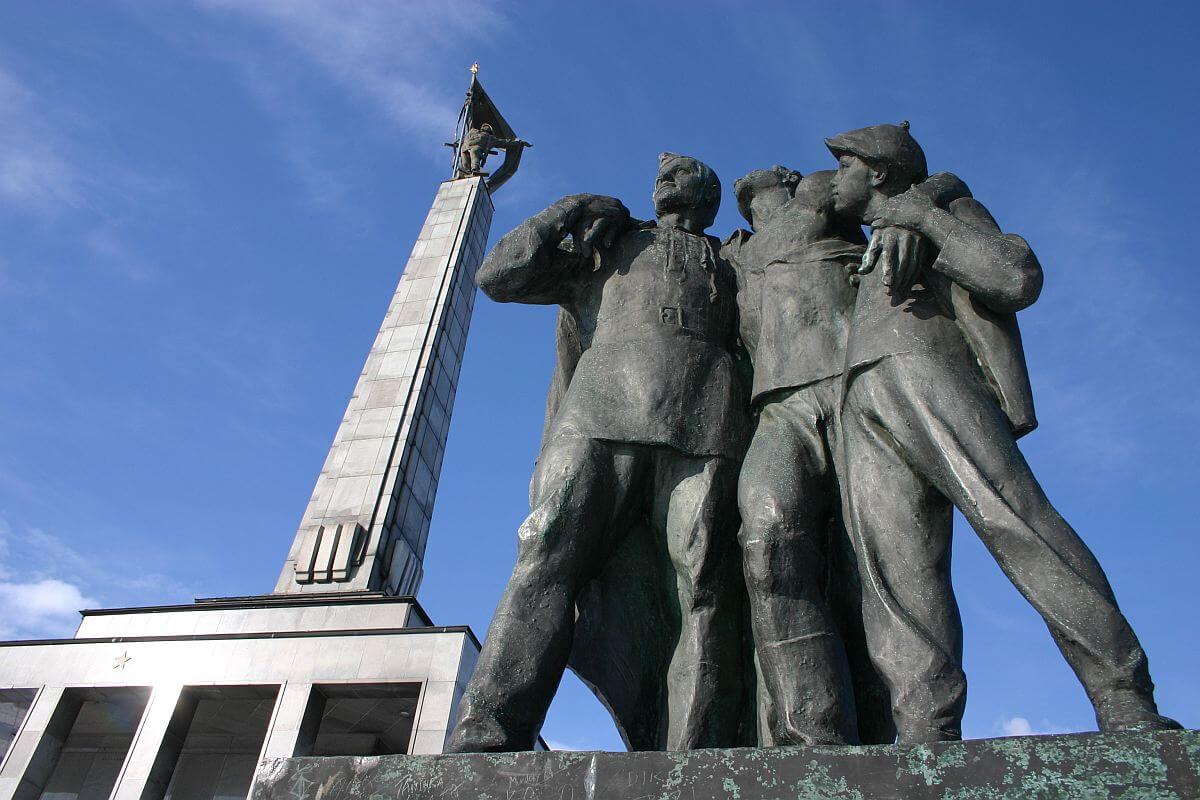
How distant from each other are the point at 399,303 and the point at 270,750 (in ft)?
45.7

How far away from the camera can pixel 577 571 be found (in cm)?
421

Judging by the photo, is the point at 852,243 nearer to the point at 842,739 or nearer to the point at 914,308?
the point at 914,308

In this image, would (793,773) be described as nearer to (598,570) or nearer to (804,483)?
(804,483)

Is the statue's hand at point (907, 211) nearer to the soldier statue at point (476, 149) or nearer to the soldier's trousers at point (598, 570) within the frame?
the soldier's trousers at point (598, 570)

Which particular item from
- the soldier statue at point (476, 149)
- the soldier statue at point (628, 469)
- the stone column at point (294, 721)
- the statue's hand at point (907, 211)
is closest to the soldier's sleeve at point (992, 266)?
the statue's hand at point (907, 211)

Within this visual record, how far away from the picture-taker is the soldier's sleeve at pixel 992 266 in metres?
3.94

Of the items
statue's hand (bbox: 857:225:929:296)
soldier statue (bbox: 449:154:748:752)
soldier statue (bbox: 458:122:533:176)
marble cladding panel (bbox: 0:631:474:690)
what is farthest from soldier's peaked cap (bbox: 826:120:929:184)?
soldier statue (bbox: 458:122:533:176)

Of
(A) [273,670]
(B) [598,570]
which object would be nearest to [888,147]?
(B) [598,570]

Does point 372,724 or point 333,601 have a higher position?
point 333,601

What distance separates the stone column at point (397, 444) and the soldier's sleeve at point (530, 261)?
16084 millimetres

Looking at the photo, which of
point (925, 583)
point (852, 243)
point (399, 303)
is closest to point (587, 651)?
point (925, 583)

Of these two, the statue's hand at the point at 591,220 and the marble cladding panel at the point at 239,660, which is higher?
the marble cladding panel at the point at 239,660

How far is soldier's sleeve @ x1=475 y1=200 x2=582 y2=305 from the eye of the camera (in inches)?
197

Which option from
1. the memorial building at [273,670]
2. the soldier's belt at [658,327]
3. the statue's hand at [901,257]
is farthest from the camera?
the memorial building at [273,670]
